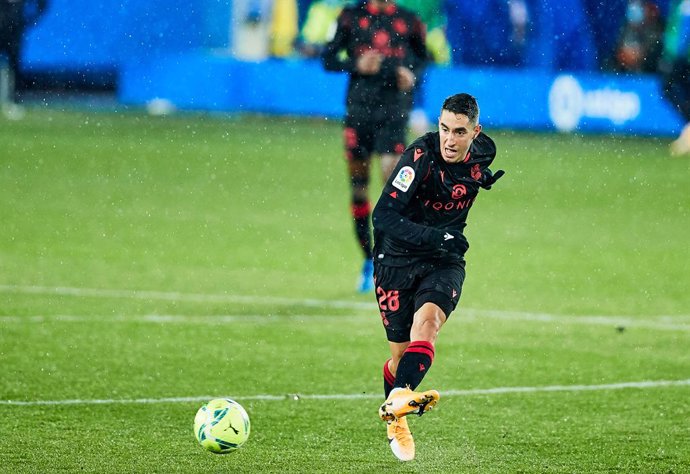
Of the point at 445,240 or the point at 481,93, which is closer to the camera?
the point at 445,240

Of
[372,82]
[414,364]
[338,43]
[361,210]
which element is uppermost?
[338,43]

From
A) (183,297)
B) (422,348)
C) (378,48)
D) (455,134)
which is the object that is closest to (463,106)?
(455,134)

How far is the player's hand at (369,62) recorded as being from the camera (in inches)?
413

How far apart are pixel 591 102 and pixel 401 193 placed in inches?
651

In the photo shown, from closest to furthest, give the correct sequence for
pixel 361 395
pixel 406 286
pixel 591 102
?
1. pixel 406 286
2. pixel 361 395
3. pixel 591 102

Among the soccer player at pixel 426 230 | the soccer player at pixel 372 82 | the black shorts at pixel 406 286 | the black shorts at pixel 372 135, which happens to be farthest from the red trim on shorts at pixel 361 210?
the black shorts at pixel 406 286

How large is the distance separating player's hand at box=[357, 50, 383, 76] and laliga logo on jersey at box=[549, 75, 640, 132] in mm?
11564

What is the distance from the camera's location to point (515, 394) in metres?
7.39

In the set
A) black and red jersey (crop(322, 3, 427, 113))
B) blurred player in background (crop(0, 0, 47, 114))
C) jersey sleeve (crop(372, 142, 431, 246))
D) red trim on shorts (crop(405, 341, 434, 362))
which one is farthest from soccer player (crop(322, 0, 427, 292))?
blurred player in background (crop(0, 0, 47, 114))

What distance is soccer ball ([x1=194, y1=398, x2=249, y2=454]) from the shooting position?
19.1 feet

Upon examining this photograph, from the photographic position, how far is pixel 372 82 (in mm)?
10930

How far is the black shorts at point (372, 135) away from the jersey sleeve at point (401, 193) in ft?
14.2

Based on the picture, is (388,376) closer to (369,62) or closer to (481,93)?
(369,62)

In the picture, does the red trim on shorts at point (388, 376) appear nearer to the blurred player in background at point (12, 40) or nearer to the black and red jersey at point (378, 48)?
the black and red jersey at point (378, 48)
